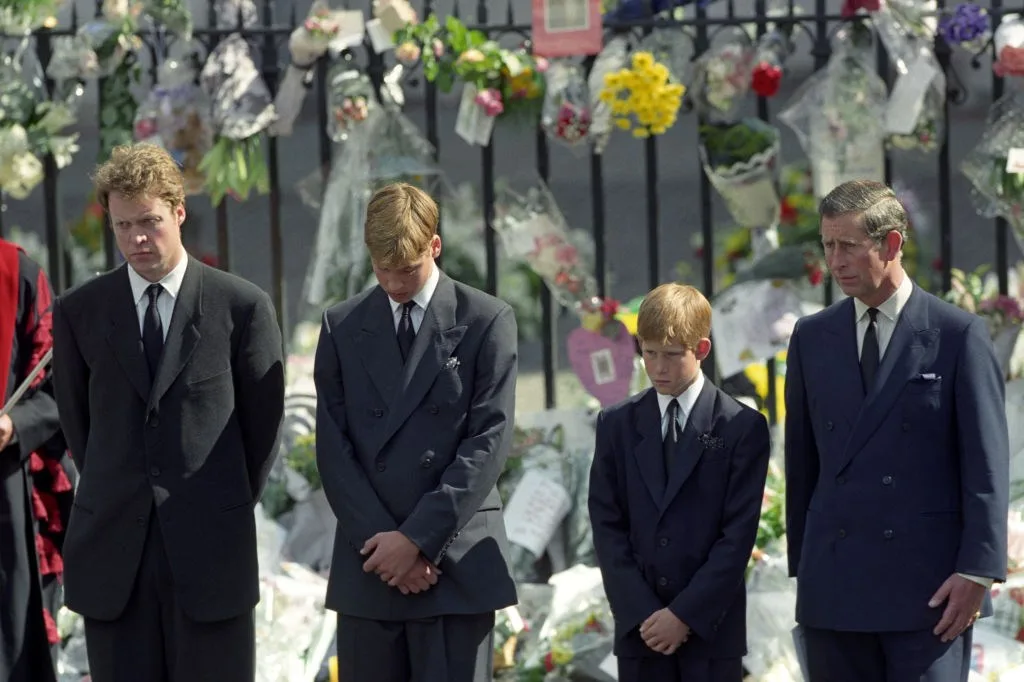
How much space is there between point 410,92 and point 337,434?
6190 mm

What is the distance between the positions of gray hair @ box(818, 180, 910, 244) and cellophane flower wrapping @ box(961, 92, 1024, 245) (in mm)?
2109

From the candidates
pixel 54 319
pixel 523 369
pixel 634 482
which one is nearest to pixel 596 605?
pixel 634 482

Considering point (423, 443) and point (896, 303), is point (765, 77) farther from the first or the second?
point (423, 443)

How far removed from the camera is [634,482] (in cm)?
414

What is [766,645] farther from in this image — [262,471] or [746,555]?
[262,471]

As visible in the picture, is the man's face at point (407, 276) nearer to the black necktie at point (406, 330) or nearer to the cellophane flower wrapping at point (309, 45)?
the black necktie at point (406, 330)

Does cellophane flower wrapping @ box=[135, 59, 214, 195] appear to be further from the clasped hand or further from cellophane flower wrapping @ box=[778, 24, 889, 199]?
the clasped hand

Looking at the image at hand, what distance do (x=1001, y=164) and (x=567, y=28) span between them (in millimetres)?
1603

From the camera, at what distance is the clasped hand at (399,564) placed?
3807mm

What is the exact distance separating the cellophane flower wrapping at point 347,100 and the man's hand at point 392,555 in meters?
2.59

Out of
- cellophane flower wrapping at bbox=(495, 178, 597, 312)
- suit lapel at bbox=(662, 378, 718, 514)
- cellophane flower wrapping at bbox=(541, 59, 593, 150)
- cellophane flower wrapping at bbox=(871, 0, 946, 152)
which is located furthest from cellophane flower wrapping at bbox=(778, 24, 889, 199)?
suit lapel at bbox=(662, 378, 718, 514)

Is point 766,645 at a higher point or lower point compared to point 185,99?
lower

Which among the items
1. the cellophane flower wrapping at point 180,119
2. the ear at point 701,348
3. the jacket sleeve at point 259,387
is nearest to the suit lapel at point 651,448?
the ear at point 701,348

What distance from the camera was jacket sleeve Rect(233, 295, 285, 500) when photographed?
3.94 m
